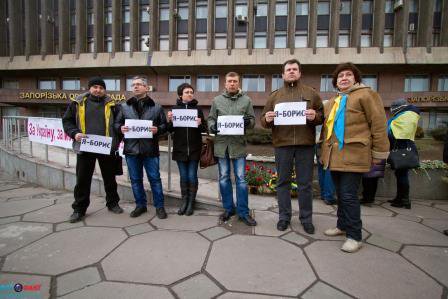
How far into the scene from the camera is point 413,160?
4.20m

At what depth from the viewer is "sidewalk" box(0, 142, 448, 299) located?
2.13 meters

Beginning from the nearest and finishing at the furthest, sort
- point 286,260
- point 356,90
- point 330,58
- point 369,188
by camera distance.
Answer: point 286,260
point 356,90
point 369,188
point 330,58

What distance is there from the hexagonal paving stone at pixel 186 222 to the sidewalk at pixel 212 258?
0.05 ft

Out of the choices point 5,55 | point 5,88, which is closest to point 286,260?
point 5,88

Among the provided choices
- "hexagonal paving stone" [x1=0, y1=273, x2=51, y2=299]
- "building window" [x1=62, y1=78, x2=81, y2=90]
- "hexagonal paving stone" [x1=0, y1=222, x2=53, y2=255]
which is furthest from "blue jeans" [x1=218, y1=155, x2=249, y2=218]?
"building window" [x1=62, y1=78, x2=81, y2=90]

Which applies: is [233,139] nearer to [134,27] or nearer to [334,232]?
[334,232]

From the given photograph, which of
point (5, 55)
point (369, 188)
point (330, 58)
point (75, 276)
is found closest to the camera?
point (75, 276)

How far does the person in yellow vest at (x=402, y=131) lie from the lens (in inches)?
165

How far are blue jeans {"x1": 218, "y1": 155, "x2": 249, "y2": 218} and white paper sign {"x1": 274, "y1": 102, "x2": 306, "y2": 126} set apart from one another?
0.81 metres

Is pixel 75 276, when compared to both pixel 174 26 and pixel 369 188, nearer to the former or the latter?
pixel 369 188

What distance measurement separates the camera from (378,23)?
21.7 m

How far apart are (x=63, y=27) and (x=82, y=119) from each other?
96.8 feet

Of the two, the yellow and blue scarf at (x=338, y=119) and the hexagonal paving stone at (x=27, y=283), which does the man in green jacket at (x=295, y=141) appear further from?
the hexagonal paving stone at (x=27, y=283)

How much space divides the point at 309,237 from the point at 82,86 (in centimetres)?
2915
